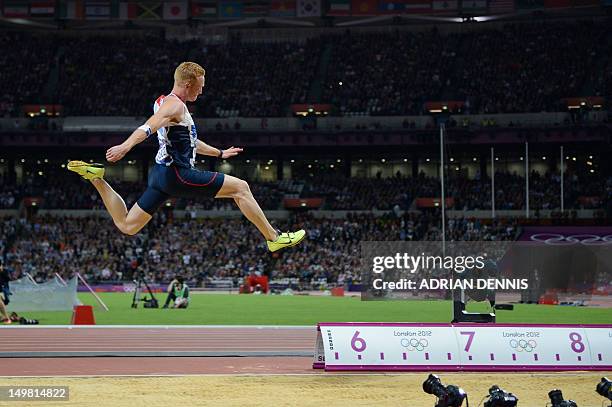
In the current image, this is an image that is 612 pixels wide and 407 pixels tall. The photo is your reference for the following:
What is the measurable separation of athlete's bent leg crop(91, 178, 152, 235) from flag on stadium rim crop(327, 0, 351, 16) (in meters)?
61.8

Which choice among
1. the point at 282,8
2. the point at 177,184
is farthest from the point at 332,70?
the point at 177,184

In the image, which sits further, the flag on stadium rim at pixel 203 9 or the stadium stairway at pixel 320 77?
the flag on stadium rim at pixel 203 9

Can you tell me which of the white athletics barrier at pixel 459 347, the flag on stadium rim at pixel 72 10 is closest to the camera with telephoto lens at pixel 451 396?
the white athletics barrier at pixel 459 347

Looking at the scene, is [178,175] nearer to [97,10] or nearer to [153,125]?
[153,125]

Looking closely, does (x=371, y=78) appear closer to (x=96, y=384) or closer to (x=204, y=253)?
(x=204, y=253)

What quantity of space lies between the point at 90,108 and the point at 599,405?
190ft

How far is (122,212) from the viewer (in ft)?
32.0

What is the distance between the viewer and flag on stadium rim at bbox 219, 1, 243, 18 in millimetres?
70438

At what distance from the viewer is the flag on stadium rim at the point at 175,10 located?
70.4 metres

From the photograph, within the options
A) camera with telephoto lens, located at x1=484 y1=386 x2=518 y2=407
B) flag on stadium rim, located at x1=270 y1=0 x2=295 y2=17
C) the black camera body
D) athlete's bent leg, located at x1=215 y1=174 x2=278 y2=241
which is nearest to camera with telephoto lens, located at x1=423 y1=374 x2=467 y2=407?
camera with telephoto lens, located at x1=484 y1=386 x2=518 y2=407

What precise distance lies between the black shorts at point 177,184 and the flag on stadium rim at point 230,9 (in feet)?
205

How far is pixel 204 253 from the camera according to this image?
5522cm

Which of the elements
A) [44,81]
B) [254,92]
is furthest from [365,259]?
[44,81]

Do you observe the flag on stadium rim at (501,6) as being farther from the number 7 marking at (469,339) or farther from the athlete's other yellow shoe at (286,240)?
the athlete's other yellow shoe at (286,240)
